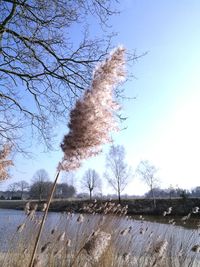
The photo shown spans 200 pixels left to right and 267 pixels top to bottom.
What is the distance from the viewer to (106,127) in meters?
2.47

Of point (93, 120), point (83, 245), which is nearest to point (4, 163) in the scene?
point (83, 245)

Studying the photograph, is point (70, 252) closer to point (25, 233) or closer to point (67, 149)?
point (25, 233)

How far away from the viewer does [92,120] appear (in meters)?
2.39

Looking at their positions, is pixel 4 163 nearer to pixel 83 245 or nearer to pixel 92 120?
pixel 83 245

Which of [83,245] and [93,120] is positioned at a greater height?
[93,120]

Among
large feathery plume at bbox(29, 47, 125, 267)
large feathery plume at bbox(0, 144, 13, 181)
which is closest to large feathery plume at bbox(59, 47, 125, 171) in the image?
large feathery plume at bbox(29, 47, 125, 267)

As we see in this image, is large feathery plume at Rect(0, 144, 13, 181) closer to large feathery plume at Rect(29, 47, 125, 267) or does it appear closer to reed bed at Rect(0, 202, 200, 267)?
reed bed at Rect(0, 202, 200, 267)

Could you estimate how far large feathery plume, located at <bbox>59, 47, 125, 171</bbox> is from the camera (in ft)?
7.73

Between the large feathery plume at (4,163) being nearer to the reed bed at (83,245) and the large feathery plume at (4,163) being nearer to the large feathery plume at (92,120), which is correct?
the reed bed at (83,245)

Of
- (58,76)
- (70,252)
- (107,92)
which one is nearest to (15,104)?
(58,76)

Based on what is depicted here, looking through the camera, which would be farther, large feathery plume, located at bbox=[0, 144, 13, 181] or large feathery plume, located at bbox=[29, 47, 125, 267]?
large feathery plume, located at bbox=[0, 144, 13, 181]

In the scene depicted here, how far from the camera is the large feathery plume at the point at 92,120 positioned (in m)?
2.36

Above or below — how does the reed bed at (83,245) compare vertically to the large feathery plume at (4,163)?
below

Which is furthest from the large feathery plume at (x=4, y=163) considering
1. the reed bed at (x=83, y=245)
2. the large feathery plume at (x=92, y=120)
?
the large feathery plume at (x=92, y=120)
